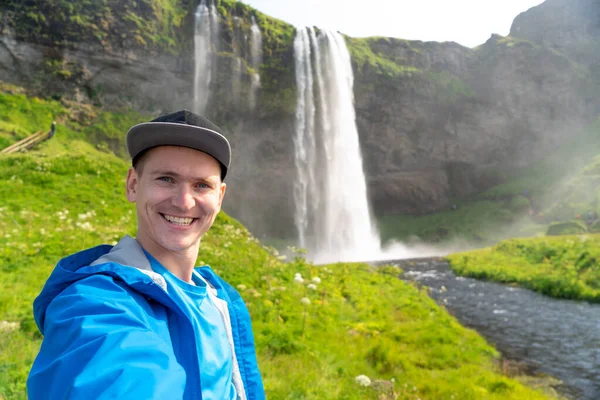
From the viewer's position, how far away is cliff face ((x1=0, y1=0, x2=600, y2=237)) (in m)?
32.6

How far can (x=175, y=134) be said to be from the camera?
80.8 inches

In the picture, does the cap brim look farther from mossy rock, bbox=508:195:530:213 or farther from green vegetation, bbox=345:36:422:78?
mossy rock, bbox=508:195:530:213

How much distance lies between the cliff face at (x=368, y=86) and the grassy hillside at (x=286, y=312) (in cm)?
1999

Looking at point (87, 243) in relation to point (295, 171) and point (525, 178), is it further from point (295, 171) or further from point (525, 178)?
point (525, 178)

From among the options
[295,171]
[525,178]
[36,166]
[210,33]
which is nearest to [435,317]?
[36,166]

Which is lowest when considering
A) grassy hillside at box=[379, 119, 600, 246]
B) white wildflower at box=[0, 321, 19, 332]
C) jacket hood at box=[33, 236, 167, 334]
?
white wildflower at box=[0, 321, 19, 332]

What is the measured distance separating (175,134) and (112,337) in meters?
1.14

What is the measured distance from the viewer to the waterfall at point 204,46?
1473 inches

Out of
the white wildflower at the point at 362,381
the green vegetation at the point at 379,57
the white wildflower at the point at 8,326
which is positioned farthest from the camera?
the green vegetation at the point at 379,57

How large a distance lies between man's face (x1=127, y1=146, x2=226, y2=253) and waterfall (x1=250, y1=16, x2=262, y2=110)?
40.1 meters

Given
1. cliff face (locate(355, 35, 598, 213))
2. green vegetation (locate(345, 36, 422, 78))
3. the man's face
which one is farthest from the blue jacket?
cliff face (locate(355, 35, 598, 213))

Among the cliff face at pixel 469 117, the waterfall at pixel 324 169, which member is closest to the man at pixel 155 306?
the waterfall at pixel 324 169

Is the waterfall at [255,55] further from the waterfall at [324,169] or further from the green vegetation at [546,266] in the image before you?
the green vegetation at [546,266]

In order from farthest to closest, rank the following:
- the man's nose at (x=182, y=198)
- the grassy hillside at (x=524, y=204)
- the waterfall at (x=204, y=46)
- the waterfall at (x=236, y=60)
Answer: the grassy hillside at (x=524, y=204) → the waterfall at (x=236, y=60) → the waterfall at (x=204, y=46) → the man's nose at (x=182, y=198)
